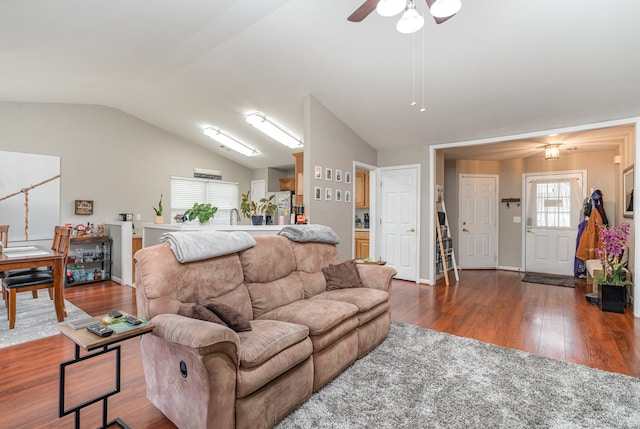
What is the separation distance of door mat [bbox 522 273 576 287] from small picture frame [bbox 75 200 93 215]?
767cm

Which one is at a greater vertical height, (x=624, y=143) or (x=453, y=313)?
(x=624, y=143)

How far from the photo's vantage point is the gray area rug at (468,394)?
73.1 inches

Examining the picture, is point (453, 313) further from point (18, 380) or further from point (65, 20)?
point (65, 20)

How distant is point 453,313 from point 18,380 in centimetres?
405

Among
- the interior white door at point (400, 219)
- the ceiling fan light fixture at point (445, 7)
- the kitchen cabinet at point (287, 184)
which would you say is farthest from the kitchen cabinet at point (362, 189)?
the ceiling fan light fixture at point (445, 7)

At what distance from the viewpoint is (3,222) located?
4703mm

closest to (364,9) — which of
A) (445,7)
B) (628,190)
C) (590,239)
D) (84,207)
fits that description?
(445,7)

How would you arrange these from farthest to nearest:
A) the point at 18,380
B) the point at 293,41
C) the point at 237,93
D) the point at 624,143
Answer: the point at 624,143 → the point at 237,93 → the point at 293,41 → the point at 18,380

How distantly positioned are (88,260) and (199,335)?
5.18 meters

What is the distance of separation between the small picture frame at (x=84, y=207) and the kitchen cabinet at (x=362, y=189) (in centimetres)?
471

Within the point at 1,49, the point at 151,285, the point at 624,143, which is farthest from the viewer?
the point at 624,143

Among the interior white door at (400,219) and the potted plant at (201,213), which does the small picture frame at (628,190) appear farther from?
the potted plant at (201,213)

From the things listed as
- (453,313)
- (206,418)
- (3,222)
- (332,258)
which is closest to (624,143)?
(453,313)

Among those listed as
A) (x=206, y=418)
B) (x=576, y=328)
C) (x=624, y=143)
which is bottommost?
(x=576, y=328)
